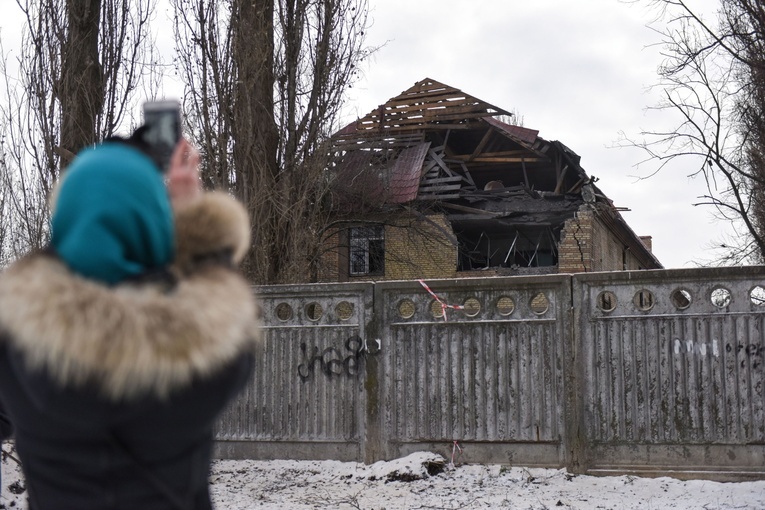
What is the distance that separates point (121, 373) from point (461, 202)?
23433 millimetres

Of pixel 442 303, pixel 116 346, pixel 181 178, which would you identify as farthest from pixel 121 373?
pixel 442 303

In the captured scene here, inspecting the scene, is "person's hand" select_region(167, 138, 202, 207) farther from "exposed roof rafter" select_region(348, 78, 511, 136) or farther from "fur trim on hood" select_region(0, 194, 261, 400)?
"exposed roof rafter" select_region(348, 78, 511, 136)

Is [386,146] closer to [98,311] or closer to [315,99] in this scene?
[315,99]

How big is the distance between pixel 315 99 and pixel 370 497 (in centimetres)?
703

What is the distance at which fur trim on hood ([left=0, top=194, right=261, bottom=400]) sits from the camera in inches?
62.4

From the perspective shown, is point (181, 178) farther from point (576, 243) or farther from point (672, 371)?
point (576, 243)

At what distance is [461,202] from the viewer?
24.8 m

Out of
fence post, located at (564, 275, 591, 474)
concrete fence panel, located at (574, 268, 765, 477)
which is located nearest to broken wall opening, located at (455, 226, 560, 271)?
fence post, located at (564, 275, 591, 474)

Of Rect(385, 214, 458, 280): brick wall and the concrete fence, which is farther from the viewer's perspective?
Rect(385, 214, 458, 280): brick wall

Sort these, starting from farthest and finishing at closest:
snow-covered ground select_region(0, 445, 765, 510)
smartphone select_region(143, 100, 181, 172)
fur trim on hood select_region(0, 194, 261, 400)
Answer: snow-covered ground select_region(0, 445, 765, 510) < smartphone select_region(143, 100, 181, 172) < fur trim on hood select_region(0, 194, 261, 400)

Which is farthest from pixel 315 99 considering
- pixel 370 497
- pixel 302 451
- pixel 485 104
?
pixel 485 104

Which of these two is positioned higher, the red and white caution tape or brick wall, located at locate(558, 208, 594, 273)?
brick wall, located at locate(558, 208, 594, 273)

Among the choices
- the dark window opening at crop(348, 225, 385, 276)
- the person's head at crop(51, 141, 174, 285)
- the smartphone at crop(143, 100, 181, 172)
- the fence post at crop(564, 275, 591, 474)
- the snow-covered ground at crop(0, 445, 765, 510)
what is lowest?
the snow-covered ground at crop(0, 445, 765, 510)

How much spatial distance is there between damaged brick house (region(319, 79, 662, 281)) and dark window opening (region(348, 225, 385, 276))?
3cm
